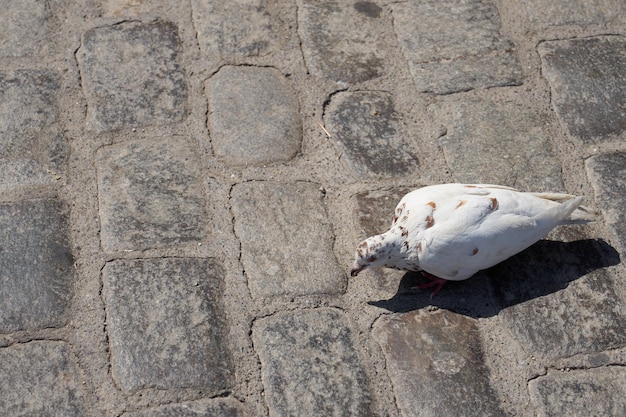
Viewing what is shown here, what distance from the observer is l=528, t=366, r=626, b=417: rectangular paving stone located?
10.2 feet

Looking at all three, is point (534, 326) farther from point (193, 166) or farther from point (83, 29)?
point (83, 29)

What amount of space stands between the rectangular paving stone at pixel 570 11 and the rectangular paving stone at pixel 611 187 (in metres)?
0.91

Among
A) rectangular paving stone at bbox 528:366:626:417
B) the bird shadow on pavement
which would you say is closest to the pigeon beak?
the bird shadow on pavement

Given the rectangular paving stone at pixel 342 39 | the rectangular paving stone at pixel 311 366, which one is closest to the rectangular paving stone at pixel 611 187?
the rectangular paving stone at pixel 342 39

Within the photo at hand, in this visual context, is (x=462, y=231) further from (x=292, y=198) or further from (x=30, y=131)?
(x=30, y=131)

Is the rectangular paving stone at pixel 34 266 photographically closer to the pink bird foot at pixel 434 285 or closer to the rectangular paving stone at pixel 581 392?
the pink bird foot at pixel 434 285

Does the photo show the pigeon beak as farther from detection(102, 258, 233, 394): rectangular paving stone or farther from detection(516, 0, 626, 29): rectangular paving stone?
detection(516, 0, 626, 29): rectangular paving stone

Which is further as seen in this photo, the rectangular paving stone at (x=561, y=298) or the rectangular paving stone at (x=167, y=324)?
the rectangular paving stone at (x=561, y=298)

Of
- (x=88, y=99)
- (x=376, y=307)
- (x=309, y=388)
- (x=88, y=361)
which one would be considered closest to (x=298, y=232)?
(x=376, y=307)

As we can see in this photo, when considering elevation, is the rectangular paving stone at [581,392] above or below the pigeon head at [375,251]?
below

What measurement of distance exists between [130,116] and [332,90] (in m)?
0.98

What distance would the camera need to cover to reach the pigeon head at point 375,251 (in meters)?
3.29

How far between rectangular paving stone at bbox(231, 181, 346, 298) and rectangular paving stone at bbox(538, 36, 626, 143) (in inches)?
52.1

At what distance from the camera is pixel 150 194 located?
12.0ft
